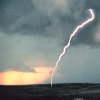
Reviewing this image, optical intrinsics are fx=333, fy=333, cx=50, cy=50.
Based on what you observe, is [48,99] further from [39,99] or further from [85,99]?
[85,99]

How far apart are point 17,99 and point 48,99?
27.3 ft

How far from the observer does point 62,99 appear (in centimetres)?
8631

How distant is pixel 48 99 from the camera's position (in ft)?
283

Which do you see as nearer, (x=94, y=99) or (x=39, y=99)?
(x=94, y=99)

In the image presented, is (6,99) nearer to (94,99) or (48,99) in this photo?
(48,99)

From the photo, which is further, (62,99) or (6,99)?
(62,99)

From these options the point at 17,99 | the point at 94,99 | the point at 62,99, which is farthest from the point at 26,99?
the point at 94,99

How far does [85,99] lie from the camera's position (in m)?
79.4

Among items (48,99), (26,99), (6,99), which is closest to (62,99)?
(48,99)

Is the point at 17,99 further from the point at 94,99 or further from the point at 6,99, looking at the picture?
the point at 94,99

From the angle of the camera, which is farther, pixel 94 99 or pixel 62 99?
pixel 62 99

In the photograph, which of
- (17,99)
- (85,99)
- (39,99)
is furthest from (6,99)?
(85,99)

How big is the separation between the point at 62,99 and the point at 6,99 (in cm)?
1560

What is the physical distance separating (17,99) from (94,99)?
19152mm
